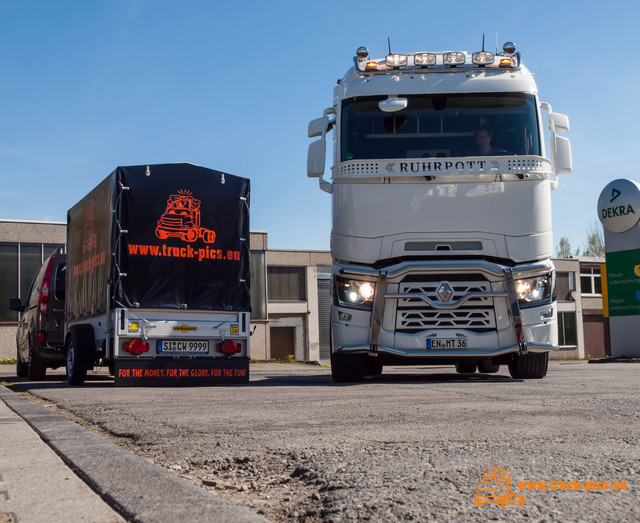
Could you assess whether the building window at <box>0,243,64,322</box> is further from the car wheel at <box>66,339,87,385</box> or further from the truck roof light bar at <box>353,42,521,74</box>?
the truck roof light bar at <box>353,42,521,74</box>

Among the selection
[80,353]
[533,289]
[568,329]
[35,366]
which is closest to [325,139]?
[533,289]

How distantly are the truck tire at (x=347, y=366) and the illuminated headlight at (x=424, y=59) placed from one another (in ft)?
13.6

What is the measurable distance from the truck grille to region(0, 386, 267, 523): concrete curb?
5.66 metres

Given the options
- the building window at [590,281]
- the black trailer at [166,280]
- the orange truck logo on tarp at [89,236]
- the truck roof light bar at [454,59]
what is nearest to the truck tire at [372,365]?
the black trailer at [166,280]

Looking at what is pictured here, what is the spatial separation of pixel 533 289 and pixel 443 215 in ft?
4.88

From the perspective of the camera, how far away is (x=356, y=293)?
382 inches

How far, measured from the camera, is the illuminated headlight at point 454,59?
410 inches

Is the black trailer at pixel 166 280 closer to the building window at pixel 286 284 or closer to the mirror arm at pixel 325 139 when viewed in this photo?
the mirror arm at pixel 325 139

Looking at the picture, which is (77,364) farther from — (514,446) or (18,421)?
(514,446)

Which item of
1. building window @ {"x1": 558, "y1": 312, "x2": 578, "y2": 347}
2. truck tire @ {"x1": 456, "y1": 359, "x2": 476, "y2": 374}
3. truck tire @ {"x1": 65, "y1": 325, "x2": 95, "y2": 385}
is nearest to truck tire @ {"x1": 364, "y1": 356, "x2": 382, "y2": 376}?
truck tire @ {"x1": 456, "y1": 359, "x2": 476, "y2": 374}

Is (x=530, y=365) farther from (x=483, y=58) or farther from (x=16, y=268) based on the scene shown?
(x=16, y=268)

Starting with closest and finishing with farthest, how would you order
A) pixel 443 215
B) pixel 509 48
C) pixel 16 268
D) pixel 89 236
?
1. pixel 443 215
2. pixel 509 48
3. pixel 89 236
4. pixel 16 268

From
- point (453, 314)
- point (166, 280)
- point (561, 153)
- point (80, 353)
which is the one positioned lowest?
point (80, 353)

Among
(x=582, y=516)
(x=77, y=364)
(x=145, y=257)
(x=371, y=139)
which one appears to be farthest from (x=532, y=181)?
(x=582, y=516)
